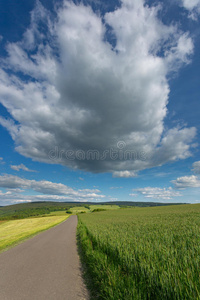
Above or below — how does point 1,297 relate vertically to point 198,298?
below

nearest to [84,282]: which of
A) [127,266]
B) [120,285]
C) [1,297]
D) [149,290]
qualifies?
[127,266]

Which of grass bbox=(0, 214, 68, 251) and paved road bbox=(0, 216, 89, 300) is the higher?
paved road bbox=(0, 216, 89, 300)

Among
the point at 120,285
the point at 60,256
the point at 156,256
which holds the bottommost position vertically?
the point at 60,256

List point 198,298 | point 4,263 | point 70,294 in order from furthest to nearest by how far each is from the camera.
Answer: point 4,263 → point 70,294 → point 198,298

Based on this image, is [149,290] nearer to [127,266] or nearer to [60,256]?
[127,266]

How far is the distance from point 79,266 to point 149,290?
210 inches

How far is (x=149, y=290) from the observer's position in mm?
3613

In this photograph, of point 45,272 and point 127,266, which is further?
point 45,272

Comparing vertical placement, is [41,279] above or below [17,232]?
above

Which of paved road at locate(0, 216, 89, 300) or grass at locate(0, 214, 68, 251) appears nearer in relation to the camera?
→ paved road at locate(0, 216, 89, 300)

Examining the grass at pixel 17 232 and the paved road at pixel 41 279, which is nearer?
the paved road at pixel 41 279

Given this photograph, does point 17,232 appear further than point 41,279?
Yes

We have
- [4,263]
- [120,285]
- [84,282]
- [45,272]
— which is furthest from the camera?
[4,263]

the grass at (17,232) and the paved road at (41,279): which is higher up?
the paved road at (41,279)
